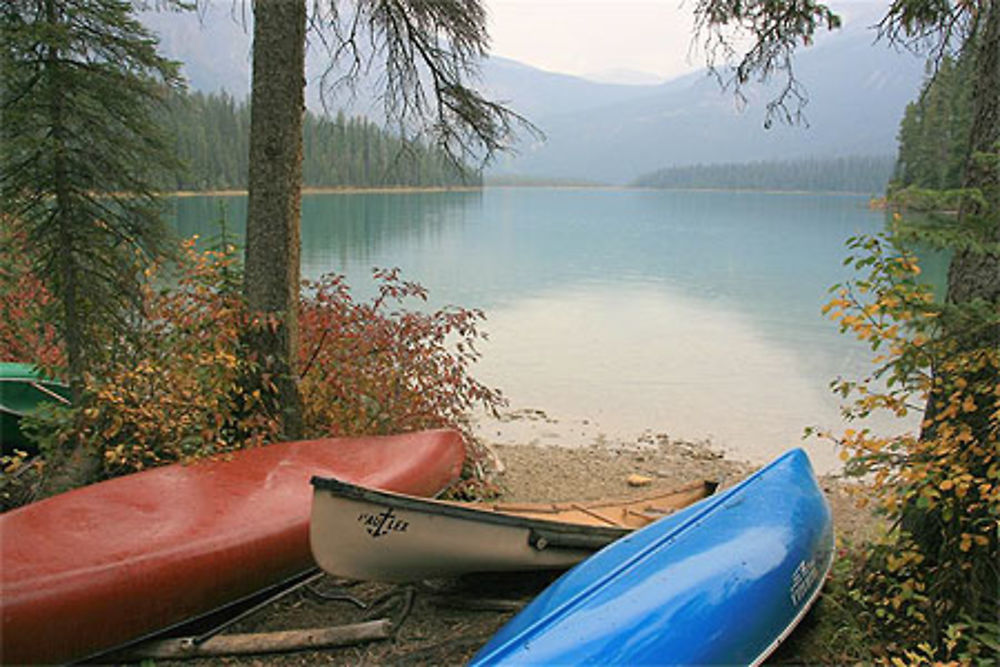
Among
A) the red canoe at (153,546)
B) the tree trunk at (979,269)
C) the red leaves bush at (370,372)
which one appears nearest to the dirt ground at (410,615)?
the red canoe at (153,546)

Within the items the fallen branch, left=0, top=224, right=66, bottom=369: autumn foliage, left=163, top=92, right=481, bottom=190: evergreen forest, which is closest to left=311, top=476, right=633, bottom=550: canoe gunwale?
the fallen branch

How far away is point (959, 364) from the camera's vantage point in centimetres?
323

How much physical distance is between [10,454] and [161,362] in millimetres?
1818

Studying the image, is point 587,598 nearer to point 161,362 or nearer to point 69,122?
point 161,362

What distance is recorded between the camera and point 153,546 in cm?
390

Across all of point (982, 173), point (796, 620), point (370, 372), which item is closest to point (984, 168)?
point (982, 173)

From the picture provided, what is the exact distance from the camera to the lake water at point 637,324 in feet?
37.0

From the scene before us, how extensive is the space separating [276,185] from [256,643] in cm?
331

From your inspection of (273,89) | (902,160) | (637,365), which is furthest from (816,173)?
(273,89)

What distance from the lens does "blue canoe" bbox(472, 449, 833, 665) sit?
2.95 metres

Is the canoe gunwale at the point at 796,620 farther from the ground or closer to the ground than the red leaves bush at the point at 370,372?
closer to the ground

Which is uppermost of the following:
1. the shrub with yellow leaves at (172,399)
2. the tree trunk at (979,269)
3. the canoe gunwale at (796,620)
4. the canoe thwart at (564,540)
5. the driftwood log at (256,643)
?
the tree trunk at (979,269)

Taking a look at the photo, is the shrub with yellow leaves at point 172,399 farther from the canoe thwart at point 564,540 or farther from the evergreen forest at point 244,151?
the evergreen forest at point 244,151

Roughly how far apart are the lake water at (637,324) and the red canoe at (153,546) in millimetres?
3367
